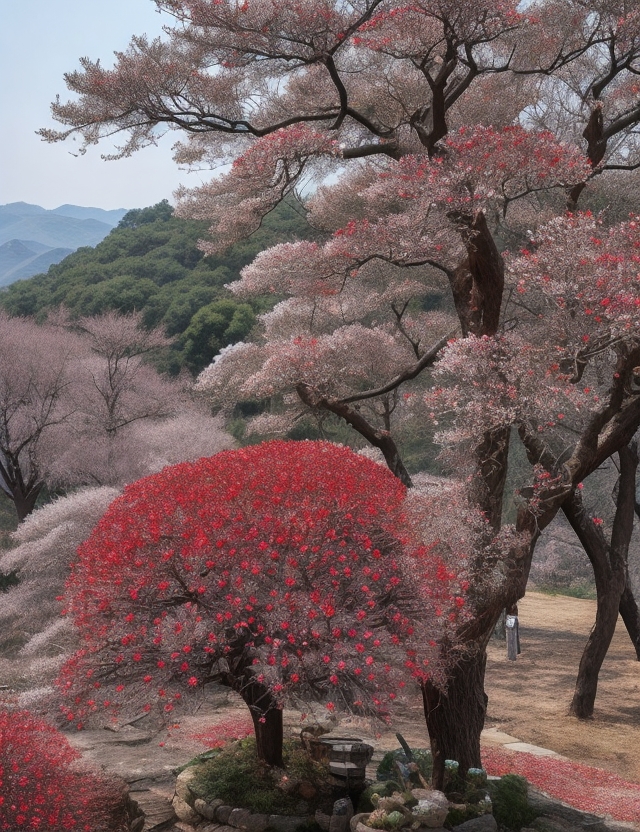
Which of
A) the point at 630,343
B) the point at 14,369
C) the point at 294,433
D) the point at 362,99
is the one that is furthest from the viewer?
the point at 294,433

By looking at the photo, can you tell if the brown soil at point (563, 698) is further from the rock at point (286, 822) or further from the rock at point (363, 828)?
the rock at point (363, 828)

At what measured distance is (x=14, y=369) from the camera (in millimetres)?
18453

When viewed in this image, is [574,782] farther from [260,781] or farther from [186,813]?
[186,813]

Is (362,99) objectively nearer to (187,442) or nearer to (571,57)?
(571,57)

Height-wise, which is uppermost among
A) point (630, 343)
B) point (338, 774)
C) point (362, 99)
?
point (362, 99)

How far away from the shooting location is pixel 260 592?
6617mm

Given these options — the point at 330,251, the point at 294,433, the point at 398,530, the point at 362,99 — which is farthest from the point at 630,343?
the point at 294,433

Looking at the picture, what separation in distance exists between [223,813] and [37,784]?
2.16 meters

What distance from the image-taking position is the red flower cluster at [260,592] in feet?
21.0

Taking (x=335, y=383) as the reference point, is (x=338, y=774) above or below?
below

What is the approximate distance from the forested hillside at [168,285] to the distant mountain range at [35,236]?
5960 cm

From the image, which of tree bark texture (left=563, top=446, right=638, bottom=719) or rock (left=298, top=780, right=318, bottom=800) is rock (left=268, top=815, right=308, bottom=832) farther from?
tree bark texture (left=563, top=446, right=638, bottom=719)

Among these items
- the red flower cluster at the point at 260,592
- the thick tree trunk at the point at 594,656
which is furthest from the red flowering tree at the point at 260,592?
the thick tree trunk at the point at 594,656

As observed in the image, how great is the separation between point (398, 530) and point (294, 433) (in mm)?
18991
